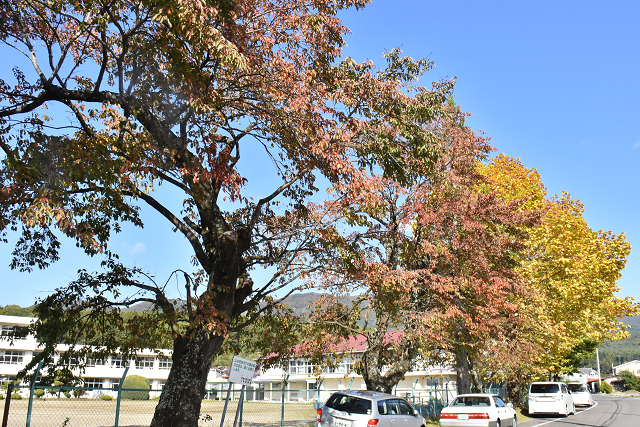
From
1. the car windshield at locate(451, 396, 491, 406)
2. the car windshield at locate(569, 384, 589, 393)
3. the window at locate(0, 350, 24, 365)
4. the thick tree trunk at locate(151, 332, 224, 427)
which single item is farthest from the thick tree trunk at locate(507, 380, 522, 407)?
the window at locate(0, 350, 24, 365)

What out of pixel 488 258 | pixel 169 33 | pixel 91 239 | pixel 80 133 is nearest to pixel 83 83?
pixel 80 133

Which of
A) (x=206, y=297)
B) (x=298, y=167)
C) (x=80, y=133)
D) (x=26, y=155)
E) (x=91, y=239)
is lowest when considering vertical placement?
(x=206, y=297)

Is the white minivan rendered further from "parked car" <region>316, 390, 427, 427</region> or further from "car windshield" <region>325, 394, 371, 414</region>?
"car windshield" <region>325, 394, 371, 414</region>

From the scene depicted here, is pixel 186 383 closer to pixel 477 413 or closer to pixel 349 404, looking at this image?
pixel 349 404

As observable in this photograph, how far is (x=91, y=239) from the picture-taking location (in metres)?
7.06

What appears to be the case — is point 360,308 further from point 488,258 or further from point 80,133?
point 80,133

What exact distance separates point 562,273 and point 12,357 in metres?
58.1

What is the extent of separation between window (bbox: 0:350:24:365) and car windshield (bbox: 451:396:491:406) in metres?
54.1

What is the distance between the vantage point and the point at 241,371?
418 inches

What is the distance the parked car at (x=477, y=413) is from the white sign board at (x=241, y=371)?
842cm

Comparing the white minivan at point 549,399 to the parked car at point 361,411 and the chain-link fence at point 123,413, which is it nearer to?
the chain-link fence at point 123,413

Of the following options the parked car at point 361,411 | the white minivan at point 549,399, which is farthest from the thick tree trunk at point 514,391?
the parked car at point 361,411

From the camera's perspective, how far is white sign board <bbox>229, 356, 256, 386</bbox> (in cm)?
1031

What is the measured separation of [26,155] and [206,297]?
3.78 m
